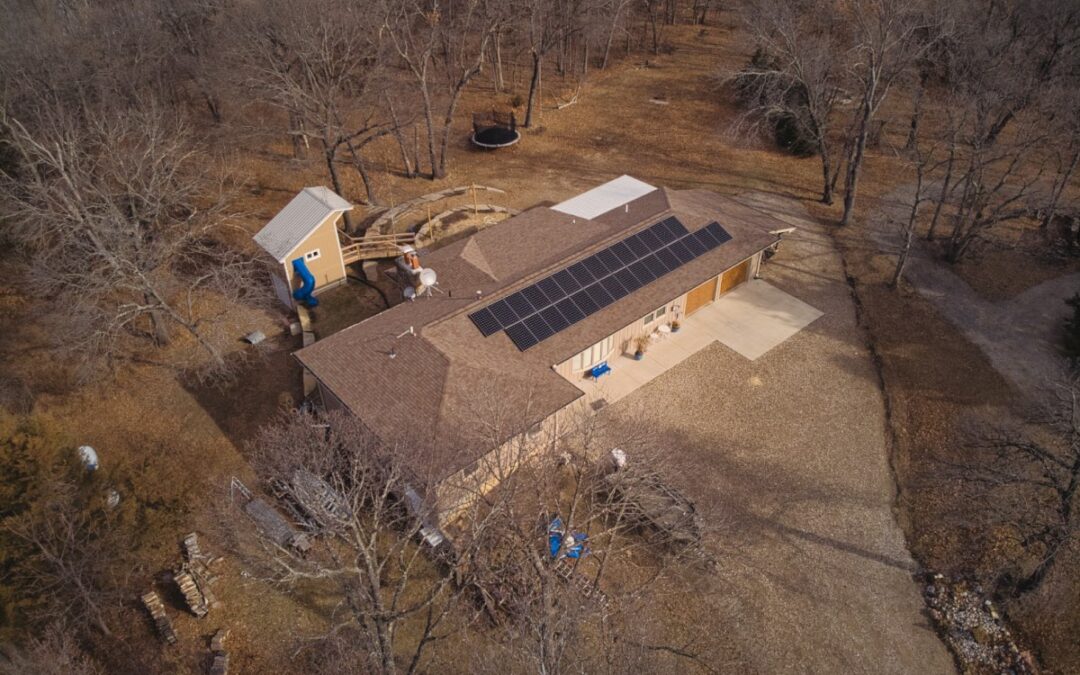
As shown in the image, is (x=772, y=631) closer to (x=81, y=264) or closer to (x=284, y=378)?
(x=284, y=378)

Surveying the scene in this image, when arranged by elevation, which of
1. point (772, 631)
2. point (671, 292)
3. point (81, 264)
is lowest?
point (772, 631)

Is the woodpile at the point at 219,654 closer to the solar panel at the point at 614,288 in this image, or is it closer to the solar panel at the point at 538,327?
the solar panel at the point at 538,327

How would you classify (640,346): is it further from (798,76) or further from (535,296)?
(798,76)

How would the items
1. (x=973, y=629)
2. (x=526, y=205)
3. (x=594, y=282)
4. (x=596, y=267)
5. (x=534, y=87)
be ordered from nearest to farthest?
(x=973, y=629) → (x=594, y=282) → (x=596, y=267) → (x=526, y=205) → (x=534, y=87)

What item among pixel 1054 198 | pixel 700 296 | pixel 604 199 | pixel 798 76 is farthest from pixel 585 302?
pixel 1054 198

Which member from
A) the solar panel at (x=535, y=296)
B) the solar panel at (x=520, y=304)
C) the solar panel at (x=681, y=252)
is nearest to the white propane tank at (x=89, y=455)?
the solar panel at (x=520, y=304)

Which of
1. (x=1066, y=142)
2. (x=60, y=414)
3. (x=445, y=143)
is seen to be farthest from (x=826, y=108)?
(x=60, y=414)
